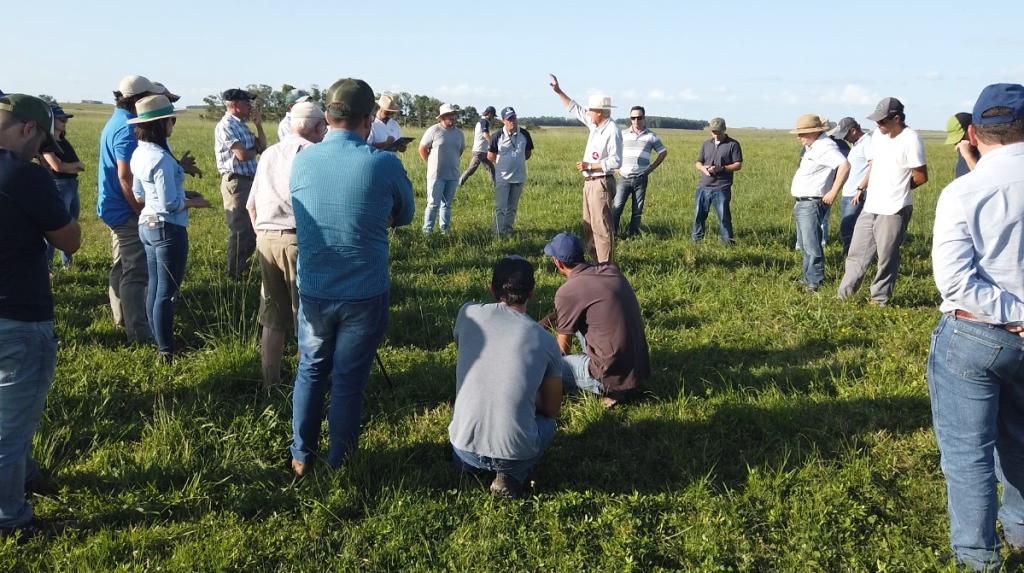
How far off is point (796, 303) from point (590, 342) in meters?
3.35

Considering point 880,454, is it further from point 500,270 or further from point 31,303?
point 31,303

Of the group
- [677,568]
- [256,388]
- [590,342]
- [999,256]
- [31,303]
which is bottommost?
[677,568]

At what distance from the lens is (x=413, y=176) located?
15984 millimetres

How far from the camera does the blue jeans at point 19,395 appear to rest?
2.99m

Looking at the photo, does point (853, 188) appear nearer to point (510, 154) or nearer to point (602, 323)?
point (510, 154)

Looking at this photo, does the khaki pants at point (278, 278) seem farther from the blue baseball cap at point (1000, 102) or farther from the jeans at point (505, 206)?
the jeans at point (505, 206)

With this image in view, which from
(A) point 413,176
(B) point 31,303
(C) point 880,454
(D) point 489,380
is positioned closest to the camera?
(B) point 31,303

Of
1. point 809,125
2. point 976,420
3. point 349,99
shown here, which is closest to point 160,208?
Answer: point 349,99

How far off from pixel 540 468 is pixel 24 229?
2806 mm

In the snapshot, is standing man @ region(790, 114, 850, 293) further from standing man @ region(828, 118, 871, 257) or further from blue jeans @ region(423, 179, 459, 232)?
blue jeans @ region(423, 179, 459, 232)

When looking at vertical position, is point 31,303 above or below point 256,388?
above

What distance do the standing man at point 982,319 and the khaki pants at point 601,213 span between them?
18.4ft

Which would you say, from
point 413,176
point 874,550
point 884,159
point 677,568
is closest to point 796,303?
point 884,159

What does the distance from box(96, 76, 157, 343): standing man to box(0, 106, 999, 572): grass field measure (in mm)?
335
